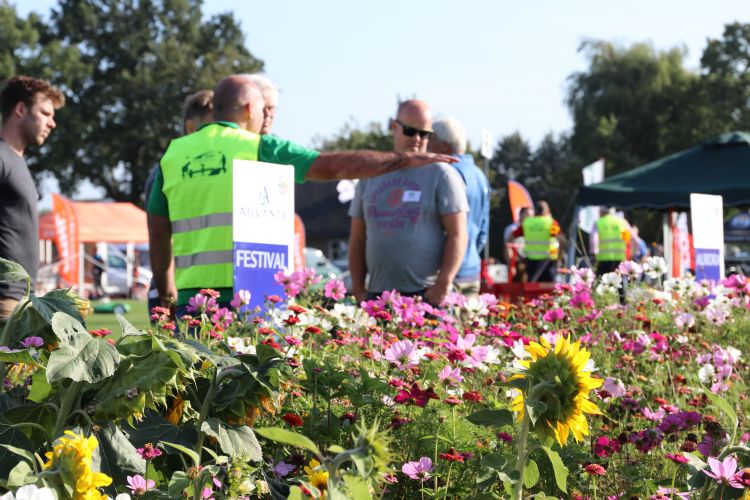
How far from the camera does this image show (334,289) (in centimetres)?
379

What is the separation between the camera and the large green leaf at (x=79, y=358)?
166 cm

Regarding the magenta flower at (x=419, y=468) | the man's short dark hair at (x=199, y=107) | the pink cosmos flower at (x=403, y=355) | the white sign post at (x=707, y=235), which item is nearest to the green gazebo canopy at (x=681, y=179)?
the white sign post at (x=707, y=235)

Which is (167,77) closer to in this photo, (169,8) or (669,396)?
(169,8)

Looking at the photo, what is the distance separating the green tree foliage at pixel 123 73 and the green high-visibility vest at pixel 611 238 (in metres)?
36.3

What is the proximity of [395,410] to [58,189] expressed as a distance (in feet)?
161

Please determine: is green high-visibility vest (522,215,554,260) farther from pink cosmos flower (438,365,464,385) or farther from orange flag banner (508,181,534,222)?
pink cosmos flower (438,365,464,385)

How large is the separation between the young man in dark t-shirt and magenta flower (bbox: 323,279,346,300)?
114cm

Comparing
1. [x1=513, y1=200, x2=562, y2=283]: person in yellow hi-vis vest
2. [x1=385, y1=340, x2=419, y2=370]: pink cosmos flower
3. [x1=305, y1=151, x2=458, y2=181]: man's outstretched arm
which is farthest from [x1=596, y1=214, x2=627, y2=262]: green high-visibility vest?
[x1=385, y1=340, x2=419, y2=370]: pink cosmos flower

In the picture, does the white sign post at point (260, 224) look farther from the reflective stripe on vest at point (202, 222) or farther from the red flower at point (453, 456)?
the red flower at point (453, 456)

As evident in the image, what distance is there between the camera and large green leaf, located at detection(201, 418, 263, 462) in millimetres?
1808

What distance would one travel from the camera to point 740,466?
1.98 meters

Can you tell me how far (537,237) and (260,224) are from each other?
10.2 m

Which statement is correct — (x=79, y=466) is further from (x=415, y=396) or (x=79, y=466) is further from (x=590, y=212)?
(x=590, y=212)

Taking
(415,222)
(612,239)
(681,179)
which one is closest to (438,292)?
(415,222)
